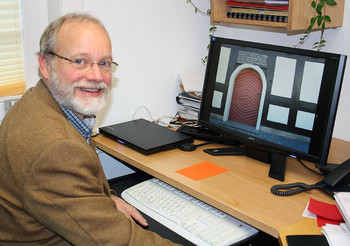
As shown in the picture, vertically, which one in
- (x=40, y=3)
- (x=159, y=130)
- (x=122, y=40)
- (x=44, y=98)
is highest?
(x=40, y=3)

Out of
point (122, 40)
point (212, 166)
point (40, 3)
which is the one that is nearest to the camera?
point (212, 166)

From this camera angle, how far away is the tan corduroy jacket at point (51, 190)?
1.03 meters

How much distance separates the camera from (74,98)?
52.4 inches

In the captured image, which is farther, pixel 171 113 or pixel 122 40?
pixel 171 113

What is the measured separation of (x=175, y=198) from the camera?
1.46 meters

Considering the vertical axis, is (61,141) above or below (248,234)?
above

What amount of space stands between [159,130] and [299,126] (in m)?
0.68

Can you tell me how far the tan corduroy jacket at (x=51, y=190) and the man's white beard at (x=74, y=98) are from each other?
0.40ft

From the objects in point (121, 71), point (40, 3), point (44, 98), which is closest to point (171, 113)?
point (121, 71)

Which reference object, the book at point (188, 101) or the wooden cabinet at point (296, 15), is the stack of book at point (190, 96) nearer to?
the book at point (188, 101)

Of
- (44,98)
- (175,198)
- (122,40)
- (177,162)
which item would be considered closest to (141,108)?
(122,40)

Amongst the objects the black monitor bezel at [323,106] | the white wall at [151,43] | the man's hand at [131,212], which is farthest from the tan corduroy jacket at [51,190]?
the white wall at [151,43]

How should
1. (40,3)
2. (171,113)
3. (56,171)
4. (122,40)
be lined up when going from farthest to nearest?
(171,113), (122,40), (40,3), (56,171)

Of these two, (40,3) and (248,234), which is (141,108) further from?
(248,234)
